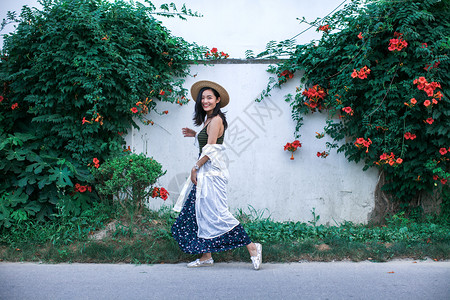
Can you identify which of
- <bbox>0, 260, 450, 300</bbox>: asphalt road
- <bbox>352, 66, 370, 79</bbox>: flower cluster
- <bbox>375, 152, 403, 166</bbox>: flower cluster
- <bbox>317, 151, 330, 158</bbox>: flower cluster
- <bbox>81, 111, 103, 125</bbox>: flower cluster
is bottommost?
<bbox>0, 260, 450, 300</bbox>: asphalt road

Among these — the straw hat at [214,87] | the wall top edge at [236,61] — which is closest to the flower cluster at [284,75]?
the wall top edge at [236,61]

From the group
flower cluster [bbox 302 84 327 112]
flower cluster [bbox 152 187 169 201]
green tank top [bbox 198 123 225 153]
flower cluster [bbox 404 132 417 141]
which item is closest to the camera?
green tank top [bbox 198 123 225 153]

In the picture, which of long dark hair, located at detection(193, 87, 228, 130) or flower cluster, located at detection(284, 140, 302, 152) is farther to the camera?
flower cluster, located at detection(284, 140, 302, 152)

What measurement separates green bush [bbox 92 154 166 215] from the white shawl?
38.7 inches

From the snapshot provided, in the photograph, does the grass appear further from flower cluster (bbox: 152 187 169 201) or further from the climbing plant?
the climbing plant

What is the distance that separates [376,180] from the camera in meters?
5.57

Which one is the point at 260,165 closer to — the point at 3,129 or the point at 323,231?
the point at 323,231

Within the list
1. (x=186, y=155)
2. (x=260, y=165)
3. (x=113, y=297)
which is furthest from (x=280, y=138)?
(x=113, y=297)

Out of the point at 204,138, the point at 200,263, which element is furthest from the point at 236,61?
the point at 200,263

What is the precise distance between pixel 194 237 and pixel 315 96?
106 inches

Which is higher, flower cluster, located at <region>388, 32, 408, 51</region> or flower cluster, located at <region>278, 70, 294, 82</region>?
flower cluster, located at <region>388, 32, 408, 51</region>

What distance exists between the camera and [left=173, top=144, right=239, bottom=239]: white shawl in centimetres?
388

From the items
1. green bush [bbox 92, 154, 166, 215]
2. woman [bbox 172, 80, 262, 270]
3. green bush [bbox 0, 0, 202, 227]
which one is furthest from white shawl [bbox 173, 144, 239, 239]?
green bush [bbox 0, 0, 202, 227]

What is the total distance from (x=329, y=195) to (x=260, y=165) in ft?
3.58
